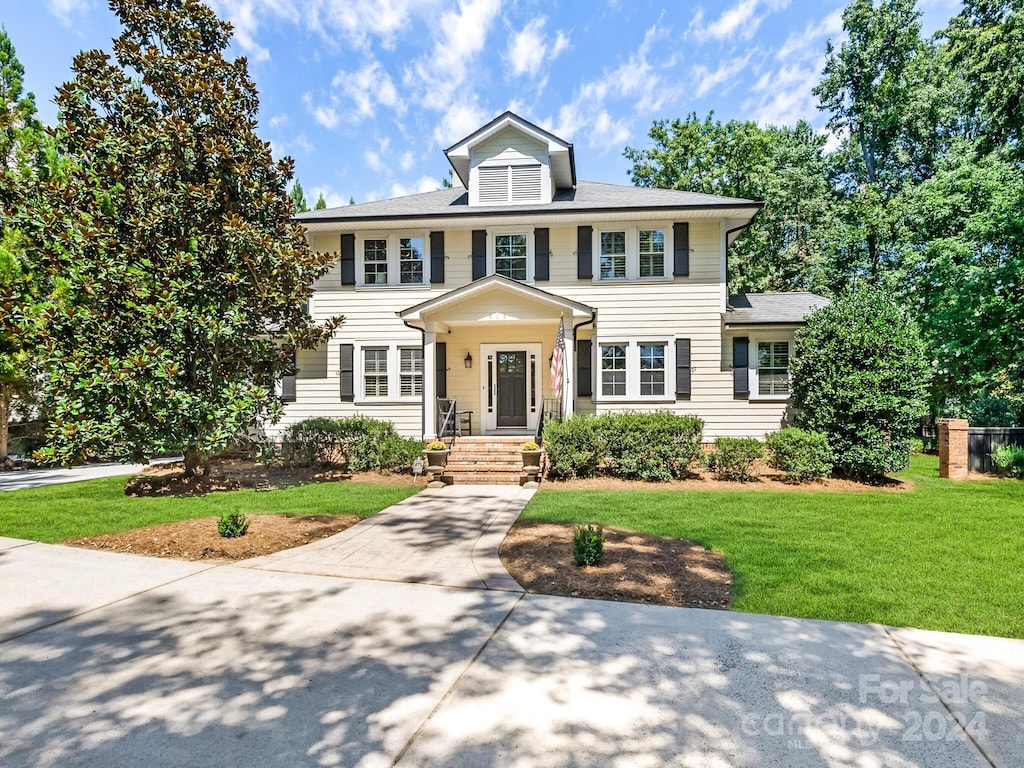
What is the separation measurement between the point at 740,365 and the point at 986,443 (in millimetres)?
5186

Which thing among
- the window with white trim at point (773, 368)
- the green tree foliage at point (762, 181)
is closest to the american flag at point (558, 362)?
the window with white trim at point (773, 368)

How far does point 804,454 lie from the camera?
31.4ft

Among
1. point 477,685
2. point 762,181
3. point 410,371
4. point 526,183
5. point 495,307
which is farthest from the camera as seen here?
point 762,181

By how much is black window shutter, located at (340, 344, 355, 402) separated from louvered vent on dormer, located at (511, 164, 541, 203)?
5.95m

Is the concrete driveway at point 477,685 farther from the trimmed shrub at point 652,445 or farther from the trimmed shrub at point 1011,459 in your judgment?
the trimmed shrub at point 1011,459

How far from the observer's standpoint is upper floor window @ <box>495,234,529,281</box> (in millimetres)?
13172

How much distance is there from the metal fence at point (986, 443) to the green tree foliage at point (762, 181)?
11332 mm

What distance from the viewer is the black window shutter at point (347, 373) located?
13.3 meters

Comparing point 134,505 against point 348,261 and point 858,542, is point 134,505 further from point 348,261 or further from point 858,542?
point 858,542

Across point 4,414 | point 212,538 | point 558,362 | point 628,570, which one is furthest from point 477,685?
point 4,414

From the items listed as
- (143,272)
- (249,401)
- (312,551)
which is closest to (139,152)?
(143,272)

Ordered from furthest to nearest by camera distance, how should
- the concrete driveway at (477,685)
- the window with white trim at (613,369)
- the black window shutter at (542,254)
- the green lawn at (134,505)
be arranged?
1. the black window shutter at (542,254)
2. the window with white trim at (613,369)
3. the green lawn at (134,505)
4. the concrete driveway at (477,685)

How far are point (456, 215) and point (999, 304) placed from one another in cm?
1312

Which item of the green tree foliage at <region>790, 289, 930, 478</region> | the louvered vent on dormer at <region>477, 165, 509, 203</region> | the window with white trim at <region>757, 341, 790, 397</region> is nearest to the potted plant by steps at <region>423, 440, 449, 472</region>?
the louvered vent on dormer at <region>477, 165, 509, 203</region>
